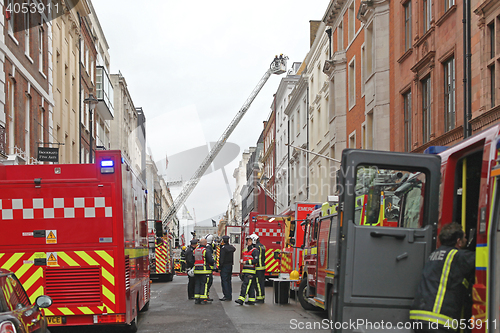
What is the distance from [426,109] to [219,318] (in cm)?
1155

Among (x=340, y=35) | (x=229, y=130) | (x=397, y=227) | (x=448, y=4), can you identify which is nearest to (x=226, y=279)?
(x=448, y=4)

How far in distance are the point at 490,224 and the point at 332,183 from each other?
2875 cm

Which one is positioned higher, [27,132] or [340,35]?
[340,35]

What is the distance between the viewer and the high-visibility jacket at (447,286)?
5664 millimetres

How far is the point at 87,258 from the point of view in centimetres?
978

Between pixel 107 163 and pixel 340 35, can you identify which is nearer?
pixel 107 163

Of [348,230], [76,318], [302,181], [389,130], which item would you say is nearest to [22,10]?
[389,130]

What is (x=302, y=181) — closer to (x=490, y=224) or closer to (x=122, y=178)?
(x=122, y=178)

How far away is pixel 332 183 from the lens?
33.9m

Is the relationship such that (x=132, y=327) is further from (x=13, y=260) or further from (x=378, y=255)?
(x=378, y=255)

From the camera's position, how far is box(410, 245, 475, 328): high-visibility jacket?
5664 millimetres

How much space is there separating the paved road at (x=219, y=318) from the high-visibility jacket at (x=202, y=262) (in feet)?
2.91

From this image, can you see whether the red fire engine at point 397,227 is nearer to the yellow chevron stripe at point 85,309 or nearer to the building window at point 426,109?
the yellow chevron stripe at point 85,309

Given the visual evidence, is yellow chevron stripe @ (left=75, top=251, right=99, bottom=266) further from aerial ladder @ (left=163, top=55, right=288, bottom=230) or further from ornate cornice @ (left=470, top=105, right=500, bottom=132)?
aerial ladder @ (left=163, top=55, right=288, bottom=230)
